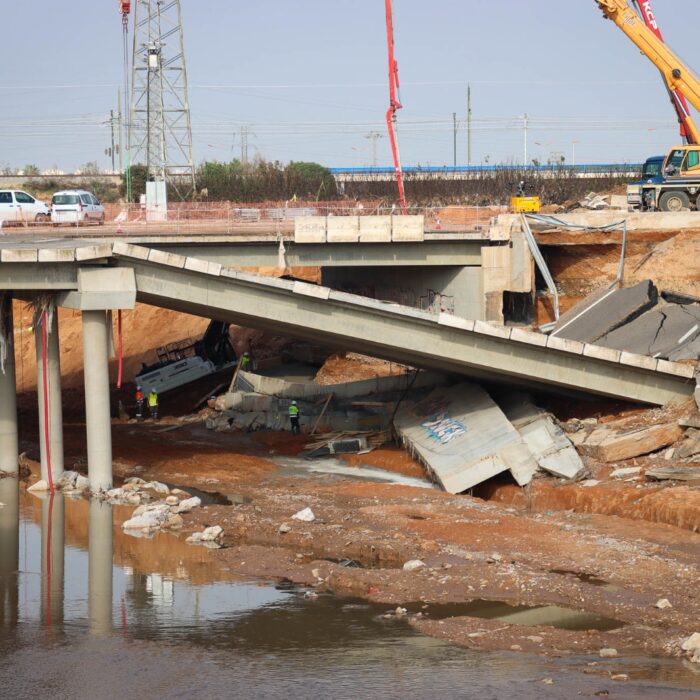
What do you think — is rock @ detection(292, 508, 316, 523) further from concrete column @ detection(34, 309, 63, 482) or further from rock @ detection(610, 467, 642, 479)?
concrete column @ detection(34, 309, 63, 482)

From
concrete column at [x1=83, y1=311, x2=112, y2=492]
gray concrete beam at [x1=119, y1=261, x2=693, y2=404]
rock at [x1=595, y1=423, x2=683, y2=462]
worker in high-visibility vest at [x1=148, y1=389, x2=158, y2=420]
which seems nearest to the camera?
rock at [x1=595, y1=423, x2=683, y2=462]

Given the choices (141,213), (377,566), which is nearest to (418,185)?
(141,213)

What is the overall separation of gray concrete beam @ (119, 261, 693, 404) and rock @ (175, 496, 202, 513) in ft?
16.6

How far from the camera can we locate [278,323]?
31.0m

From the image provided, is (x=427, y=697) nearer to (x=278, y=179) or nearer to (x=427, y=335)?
(x=427, y=335)

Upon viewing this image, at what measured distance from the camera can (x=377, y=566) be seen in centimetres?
2262

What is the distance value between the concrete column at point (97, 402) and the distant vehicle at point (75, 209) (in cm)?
1362

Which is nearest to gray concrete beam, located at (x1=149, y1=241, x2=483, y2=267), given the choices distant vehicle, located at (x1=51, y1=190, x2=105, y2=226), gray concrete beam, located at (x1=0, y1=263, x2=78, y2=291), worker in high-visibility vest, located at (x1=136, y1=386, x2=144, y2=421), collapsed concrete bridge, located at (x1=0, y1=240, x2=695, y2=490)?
distant vehicle, located at (x1=51, y1=190, x2=105, y2=226)

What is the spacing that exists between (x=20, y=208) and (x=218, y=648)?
1199 inches

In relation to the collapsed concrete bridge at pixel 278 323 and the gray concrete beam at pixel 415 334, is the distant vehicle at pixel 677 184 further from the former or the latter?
the gray concrete beam at pixel 415 334

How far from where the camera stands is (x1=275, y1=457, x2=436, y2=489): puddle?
3066cm

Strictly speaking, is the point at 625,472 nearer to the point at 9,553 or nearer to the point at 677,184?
the point at 9,553

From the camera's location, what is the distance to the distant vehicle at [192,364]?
4438 cm

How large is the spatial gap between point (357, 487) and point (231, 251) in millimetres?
12004
